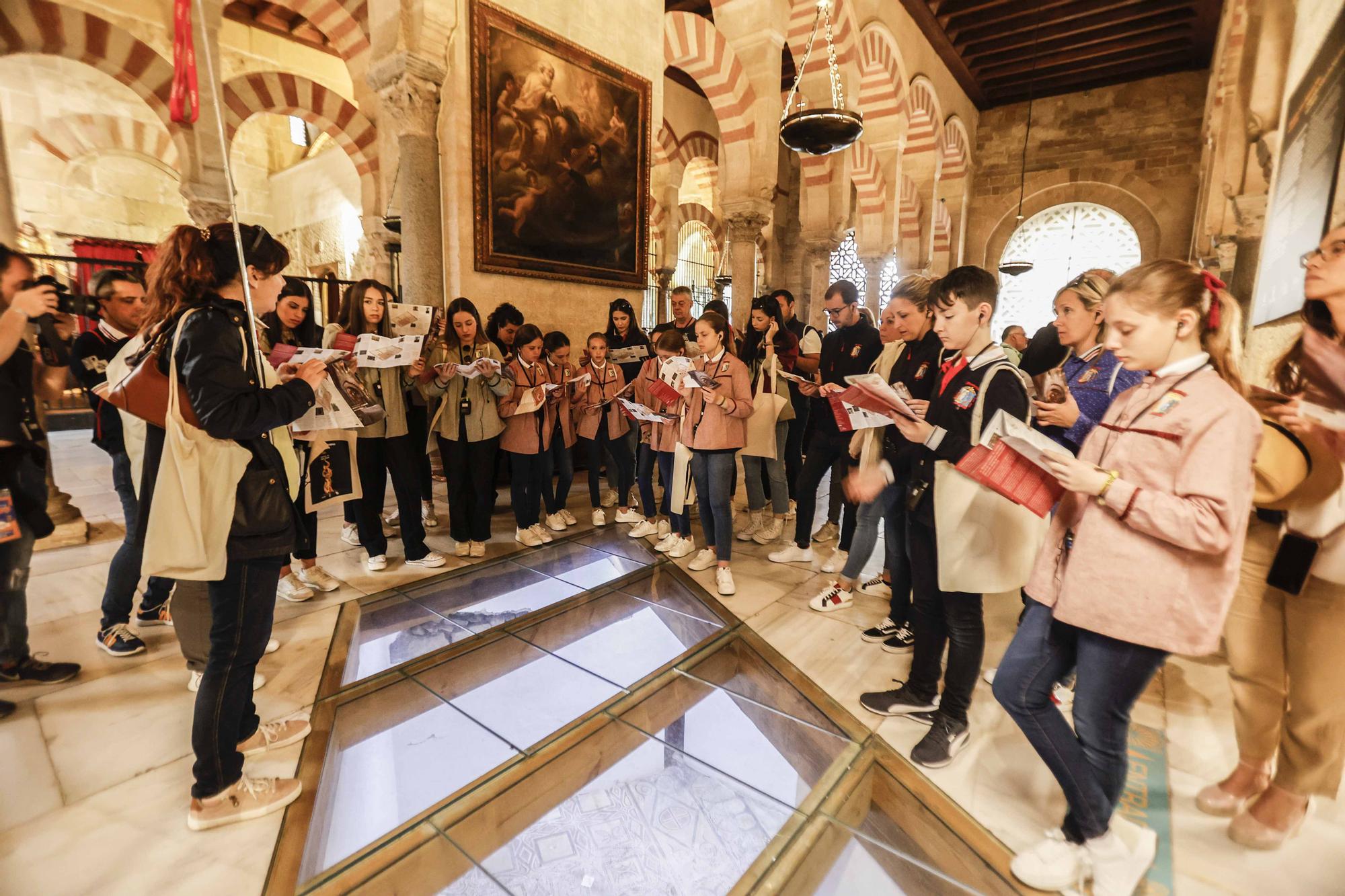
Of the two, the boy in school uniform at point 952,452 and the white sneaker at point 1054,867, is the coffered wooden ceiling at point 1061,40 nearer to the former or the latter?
the boy in school uniform at point 952,452

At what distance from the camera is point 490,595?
3490 mm

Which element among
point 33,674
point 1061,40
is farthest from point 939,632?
point 1061,40

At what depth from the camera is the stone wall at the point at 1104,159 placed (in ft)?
38.8

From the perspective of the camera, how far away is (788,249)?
1625 cm

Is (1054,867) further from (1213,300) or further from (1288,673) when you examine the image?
(1213,300)

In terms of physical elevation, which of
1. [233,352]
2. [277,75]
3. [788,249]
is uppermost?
[277,75]

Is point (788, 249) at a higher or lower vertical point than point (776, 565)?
higher

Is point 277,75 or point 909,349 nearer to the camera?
point 909,349

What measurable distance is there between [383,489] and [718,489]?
205cm

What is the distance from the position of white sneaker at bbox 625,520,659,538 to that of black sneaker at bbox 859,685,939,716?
7.59ft

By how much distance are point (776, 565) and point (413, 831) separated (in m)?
2.66

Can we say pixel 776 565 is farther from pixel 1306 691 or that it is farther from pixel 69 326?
pixel 69 326

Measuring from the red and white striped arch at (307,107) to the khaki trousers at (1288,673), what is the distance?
36.0ft

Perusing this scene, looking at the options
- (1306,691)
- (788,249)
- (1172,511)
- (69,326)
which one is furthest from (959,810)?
(788,249)
